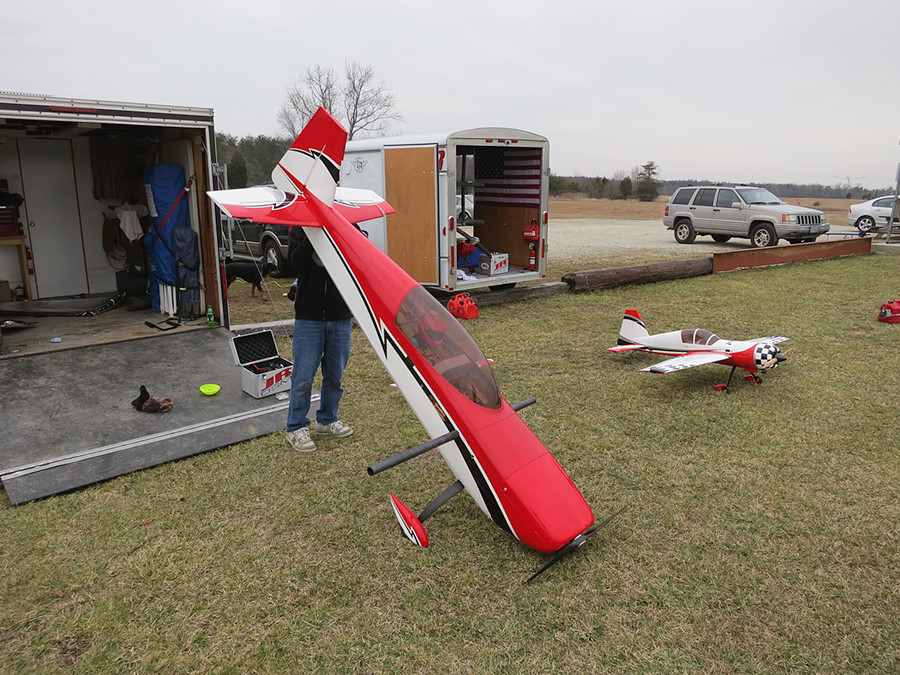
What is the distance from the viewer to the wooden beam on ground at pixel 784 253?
43.7ft

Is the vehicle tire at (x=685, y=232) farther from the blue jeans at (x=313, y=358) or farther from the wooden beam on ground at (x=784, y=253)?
the blue jeans at (x=313, y=358)

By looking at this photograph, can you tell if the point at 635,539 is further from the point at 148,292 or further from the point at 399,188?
the point at 148,292

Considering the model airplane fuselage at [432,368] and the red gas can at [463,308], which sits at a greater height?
the model airplane fuselage at [432,368]

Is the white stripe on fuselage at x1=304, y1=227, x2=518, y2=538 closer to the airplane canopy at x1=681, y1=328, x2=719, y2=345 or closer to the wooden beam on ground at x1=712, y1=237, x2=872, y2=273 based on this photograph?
the airplane canopy at x1=681, y1=328, x2=719, y2=345

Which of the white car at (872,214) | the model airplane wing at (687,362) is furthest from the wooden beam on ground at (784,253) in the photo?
the model airplane wing at (687,362)

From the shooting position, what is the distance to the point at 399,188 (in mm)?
9469

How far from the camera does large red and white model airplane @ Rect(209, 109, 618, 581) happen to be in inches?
130

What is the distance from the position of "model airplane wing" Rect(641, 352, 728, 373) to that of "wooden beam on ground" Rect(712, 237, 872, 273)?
8037mm

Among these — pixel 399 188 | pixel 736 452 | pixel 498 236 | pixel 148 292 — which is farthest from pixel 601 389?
pixel 148 292

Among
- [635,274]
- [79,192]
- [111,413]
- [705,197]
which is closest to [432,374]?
[111,413]

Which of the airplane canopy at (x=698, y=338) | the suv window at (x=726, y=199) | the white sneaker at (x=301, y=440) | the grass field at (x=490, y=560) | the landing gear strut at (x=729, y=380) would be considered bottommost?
the grass field at (x=490, y=560)

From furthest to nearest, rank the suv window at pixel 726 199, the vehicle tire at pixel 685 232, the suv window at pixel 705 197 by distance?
1. the vehicle tire at pixel 685 232
2. the suv window at pixel 705 197
3. the suv window at pixel 726 199

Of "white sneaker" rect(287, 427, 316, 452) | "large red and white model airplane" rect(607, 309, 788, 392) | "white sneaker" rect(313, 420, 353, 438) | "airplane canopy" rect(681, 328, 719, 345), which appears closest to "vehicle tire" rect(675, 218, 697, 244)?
"large red and white model airplane" rect(607, 309, 788, 392)

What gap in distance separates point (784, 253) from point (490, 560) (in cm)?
1375
